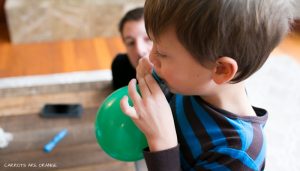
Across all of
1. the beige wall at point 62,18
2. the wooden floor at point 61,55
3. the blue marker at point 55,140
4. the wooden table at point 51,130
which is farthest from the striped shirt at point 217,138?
the beige wall at point 62,18

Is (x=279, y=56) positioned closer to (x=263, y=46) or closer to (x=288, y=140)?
(x=288, y=140)

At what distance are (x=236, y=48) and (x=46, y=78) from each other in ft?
4.83

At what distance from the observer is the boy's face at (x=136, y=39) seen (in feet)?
3.93

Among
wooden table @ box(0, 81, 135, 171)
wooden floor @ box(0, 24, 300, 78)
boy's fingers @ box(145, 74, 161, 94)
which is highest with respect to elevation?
boy's fingers @ box(145, 74, 161, 94)

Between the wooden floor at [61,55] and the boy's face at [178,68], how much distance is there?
4.80 ft

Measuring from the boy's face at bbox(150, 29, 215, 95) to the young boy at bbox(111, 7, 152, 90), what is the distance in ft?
1.83

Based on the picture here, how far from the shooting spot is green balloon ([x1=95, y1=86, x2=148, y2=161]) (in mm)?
679

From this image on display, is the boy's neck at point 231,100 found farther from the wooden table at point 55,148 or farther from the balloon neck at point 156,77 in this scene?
the wooden table at point 55,148

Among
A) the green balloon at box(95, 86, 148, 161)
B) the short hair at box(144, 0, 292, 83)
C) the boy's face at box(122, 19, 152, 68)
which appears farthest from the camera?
the boy's face at box(122, 19, 152, 68)

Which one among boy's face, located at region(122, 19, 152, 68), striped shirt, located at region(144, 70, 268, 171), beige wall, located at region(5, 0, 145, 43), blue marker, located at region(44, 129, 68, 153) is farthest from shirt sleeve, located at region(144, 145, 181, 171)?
Result: beige wall, located at region(5, 0, 145, 43)

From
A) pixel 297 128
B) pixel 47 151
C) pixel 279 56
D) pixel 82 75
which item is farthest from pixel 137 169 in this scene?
pixel 279 56

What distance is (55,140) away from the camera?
100cm

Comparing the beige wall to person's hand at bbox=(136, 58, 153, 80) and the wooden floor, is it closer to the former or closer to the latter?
the wooden floor

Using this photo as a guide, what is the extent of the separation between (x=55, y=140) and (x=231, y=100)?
0.61m
